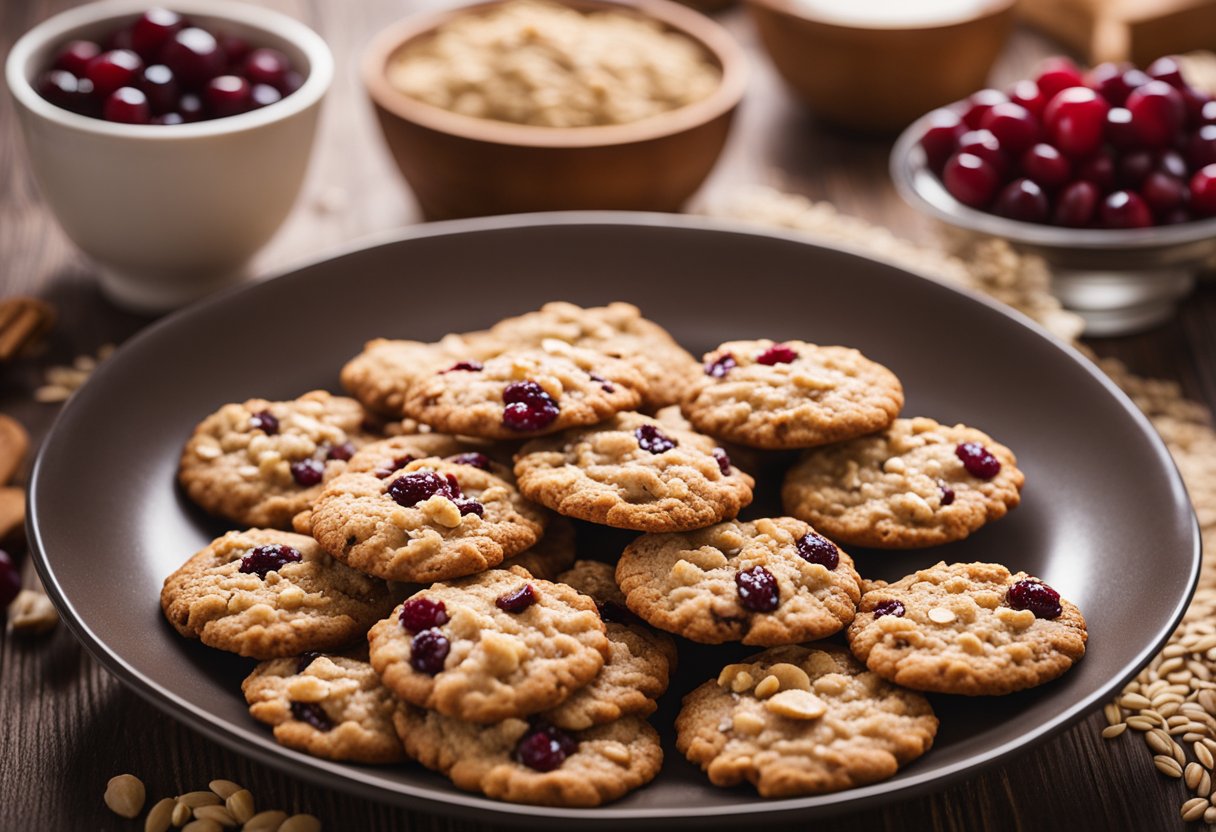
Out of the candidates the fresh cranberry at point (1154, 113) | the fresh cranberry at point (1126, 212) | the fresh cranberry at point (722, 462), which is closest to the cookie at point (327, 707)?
the fresh cranberry at point (722, 462)

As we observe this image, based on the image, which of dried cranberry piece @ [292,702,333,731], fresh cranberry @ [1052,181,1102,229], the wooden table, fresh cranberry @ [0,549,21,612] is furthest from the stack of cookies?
fresh cranberry @ [1052,181,1102,229]

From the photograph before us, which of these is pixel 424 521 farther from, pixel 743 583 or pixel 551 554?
pixel 743 583

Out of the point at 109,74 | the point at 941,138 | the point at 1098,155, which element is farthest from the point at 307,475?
the point at 1098,155

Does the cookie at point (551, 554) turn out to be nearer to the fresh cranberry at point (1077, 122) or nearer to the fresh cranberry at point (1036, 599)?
the fresh cranberry at point (1036, 599)

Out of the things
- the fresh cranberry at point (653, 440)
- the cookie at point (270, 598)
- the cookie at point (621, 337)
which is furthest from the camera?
the cookie at point (621, 337)

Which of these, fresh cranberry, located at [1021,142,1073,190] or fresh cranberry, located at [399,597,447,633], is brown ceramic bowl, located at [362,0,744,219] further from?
fresh cranberry, located at [399,597,447,633]
